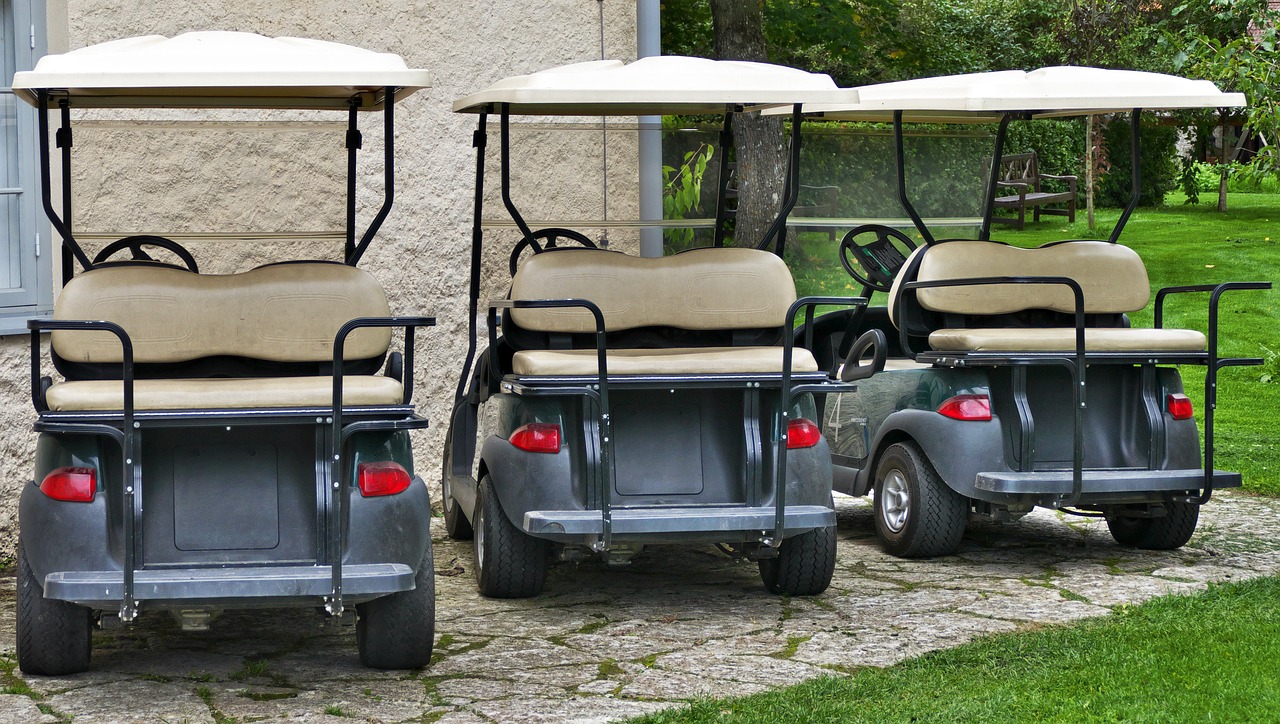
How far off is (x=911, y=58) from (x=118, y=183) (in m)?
15.6

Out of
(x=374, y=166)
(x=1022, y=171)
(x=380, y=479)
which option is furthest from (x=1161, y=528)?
(x=1022, y=171)

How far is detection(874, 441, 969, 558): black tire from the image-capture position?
6090 millimetres

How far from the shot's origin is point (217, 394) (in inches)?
164

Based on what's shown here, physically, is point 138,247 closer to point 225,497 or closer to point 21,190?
point 21,190

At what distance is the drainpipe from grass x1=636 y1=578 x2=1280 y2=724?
342cm

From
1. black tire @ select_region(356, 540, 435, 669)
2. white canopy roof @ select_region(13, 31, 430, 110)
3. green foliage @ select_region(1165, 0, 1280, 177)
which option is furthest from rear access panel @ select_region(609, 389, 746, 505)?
green foliage @ select_region(1165, 0, 1280, 177)

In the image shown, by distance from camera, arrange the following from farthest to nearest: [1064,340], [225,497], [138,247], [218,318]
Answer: [1064,340] < [138,247] < [218,318] < [225,497]

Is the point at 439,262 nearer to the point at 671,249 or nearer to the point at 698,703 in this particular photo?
the point at 671,249

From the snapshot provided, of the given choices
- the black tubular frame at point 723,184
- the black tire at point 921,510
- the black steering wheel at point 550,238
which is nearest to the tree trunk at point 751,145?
the black tubular frame at point 723,184

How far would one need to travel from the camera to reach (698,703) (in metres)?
4.06

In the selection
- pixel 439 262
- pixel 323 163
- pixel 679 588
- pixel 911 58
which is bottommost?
pixel 679 588

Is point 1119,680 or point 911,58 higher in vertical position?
A: point 911,58

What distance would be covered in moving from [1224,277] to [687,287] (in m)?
11.2

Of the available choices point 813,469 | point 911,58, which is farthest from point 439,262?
point 911,58
